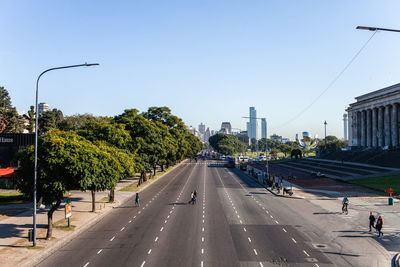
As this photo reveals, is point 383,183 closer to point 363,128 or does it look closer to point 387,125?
point 387,125

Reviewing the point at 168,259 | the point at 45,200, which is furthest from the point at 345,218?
the point at 45,200

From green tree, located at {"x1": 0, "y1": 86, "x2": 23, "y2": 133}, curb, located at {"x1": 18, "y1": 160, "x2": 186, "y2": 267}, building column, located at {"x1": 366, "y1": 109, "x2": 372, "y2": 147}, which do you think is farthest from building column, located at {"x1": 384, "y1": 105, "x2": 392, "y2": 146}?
green tree, located at {"x1": 0, "y1": 86, "x2": 23, "y2": 133}

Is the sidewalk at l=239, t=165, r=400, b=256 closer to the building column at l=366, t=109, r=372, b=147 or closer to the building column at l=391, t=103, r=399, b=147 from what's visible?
the building column at l=391, t=103, r=399, b=147

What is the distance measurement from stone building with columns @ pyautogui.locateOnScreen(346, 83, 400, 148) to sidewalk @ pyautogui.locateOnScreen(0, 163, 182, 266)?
8168 centimetres

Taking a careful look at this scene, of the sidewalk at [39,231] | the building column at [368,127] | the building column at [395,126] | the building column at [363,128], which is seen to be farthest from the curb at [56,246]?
the building column at [363,128]

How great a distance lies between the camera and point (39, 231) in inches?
958

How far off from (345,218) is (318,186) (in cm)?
2663

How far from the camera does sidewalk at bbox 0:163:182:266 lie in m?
18.8

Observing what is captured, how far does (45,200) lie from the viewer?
23078mm

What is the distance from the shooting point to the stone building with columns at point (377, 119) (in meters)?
93.8

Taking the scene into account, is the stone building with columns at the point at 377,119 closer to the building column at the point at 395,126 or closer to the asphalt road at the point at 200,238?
the building column at the point at 395,126

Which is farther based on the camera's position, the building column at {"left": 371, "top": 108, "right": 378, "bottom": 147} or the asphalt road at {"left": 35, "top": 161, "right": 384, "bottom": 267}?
the building column at {"left": 371, "top": 108, "right": 378, "bottom": 147}

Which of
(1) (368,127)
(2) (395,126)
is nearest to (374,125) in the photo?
(1) (368,127)

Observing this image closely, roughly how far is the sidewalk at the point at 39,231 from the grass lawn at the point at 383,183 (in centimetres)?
3820
